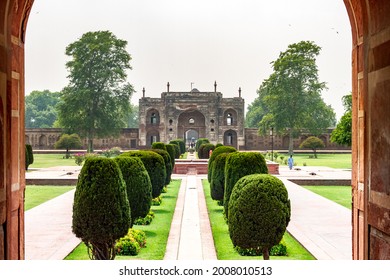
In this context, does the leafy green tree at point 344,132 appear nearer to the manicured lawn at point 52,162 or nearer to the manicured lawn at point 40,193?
the manicured lawn at point 52,162

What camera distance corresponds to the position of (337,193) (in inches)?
745

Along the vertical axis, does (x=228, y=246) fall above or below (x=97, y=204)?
below

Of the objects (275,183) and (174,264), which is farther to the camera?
(275,183)

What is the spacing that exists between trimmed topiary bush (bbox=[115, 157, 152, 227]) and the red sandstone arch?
5.99 m

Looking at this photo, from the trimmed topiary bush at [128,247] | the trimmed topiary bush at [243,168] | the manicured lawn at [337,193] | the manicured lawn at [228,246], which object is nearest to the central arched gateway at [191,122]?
the manicured lawn at [337,193]

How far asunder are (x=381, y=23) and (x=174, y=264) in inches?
107

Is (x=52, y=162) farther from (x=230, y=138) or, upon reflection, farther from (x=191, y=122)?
(x=230, y=138)

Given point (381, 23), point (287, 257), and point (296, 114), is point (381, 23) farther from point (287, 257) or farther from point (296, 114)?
point (296, 114)

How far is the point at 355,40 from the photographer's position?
5195 mm

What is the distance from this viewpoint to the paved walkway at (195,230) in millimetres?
9219

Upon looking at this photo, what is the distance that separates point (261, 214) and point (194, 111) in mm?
50977

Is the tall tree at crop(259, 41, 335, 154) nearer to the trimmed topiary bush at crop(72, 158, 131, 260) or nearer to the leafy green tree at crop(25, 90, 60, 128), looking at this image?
the trimmed topiary bush at crop(72, 158, 131, 260)

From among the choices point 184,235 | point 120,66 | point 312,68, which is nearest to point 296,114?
point 312,68

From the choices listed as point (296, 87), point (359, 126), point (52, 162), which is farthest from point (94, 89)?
point (359, 126)
